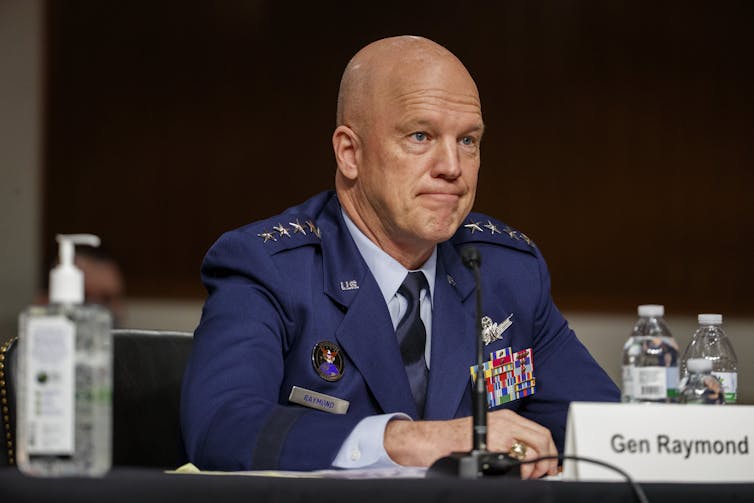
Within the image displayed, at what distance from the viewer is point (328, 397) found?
6.24ft

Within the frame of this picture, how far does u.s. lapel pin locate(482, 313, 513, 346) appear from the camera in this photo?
2.07 m

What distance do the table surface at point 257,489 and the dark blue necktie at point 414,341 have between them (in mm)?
874

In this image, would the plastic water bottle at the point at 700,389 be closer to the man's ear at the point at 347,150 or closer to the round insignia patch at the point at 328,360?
the round insignia patch at the point at 328,360

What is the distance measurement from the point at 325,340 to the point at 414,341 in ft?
0.54

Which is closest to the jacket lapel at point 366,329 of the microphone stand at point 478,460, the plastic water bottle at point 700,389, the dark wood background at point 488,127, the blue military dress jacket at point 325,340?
the blue military dress jacket at point 325,340

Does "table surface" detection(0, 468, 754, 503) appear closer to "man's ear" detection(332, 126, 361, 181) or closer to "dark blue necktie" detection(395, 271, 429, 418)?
"dark blue necktie" detection(395, 271, 429, 418)

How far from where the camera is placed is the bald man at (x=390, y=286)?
1892 mm

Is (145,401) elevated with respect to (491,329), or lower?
lower

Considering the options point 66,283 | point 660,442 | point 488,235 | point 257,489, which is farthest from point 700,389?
point 66,283

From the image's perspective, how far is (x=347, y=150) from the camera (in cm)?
217

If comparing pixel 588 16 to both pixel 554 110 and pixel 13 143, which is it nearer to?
pixel 554 110

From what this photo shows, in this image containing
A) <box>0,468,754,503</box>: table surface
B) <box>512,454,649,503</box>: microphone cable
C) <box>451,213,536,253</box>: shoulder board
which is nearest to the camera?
<box>0,468,754,503</box>: table surface

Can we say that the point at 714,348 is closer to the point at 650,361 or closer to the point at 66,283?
the point at 650,361

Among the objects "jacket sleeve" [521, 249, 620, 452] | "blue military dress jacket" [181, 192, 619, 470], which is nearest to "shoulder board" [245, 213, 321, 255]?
"blue military dress jacket" [181, 192, 619, 470]
